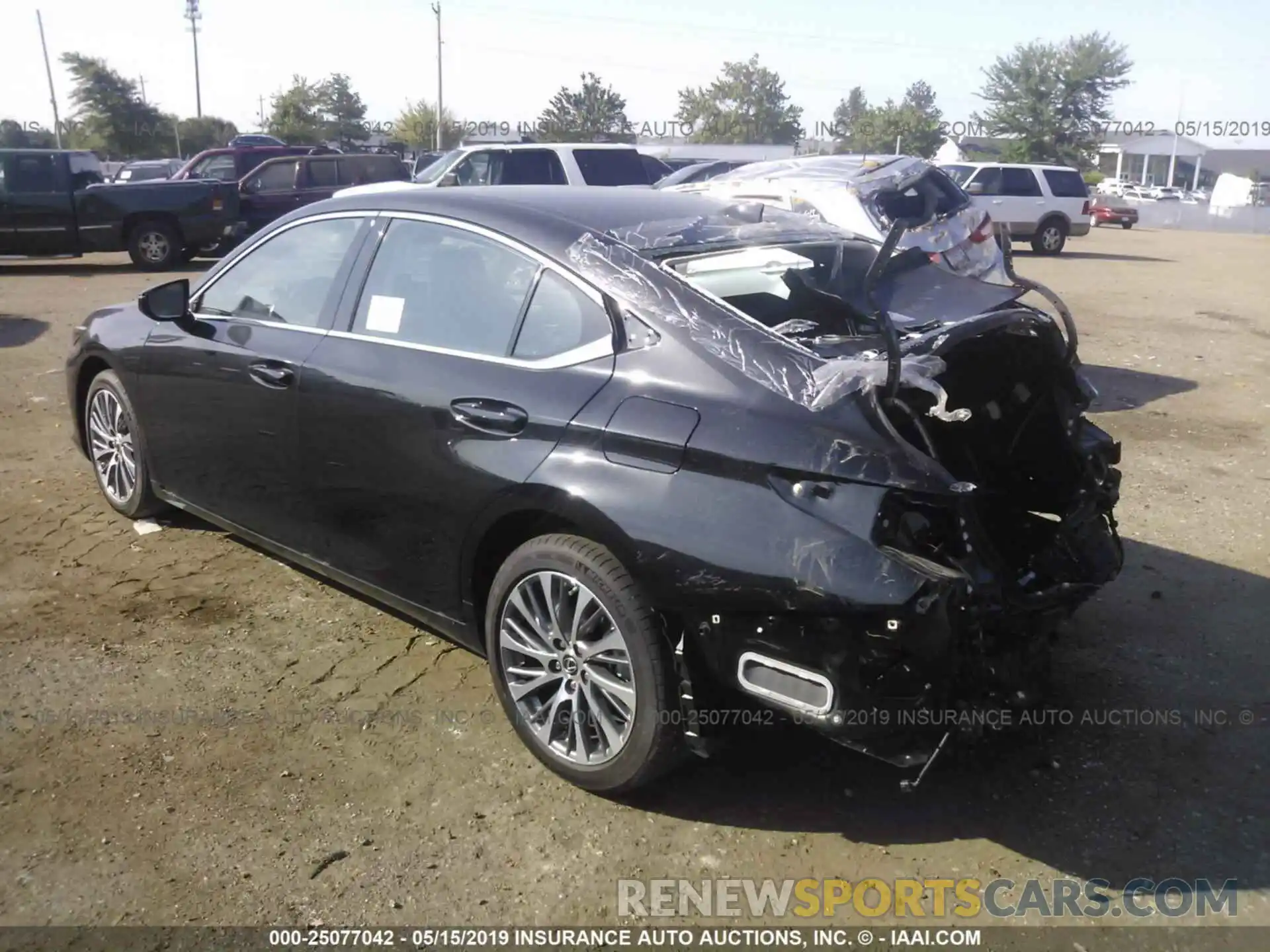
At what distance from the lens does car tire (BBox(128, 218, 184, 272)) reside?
16.6 m

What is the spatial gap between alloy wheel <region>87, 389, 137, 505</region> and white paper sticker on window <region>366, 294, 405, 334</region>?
1.96 m

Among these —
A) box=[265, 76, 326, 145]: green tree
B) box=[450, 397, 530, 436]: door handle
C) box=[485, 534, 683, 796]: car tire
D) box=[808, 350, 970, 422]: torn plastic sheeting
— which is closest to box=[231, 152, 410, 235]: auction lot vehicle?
box=[450, 397, 530, 436]: door handle

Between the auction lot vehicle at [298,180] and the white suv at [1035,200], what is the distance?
12.5 meters

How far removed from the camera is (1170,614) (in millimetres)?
4527

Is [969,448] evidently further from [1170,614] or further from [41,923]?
[41,923]

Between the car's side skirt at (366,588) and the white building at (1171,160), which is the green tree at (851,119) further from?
the car's side skirt at (366,588)

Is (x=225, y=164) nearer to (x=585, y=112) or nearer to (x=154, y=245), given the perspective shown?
(x=154, y=245)

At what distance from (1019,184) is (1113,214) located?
646 inches

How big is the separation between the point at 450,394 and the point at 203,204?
591 inches

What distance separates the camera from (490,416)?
11.1 feet

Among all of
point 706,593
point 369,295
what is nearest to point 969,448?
point 706,593

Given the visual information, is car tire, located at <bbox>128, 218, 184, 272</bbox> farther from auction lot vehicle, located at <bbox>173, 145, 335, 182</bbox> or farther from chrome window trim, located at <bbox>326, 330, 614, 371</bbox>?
chrome window trim, located at <bbox>326, 330, 614, 371</bbox>

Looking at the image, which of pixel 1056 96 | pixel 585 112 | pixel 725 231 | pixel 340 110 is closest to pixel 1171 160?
pixel 1056 96

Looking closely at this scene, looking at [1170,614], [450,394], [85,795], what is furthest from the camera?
[1170,614]
